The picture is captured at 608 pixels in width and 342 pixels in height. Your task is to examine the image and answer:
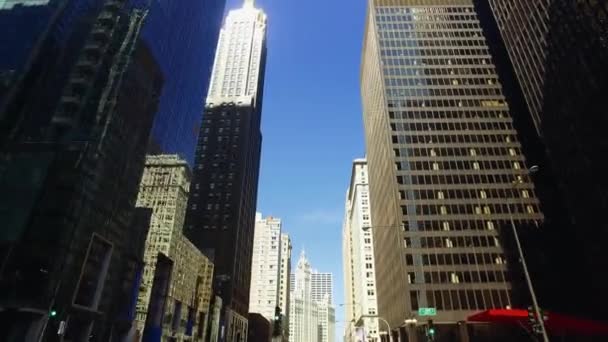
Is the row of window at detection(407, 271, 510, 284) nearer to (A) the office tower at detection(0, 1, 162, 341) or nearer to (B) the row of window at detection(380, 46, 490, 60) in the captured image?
(A) the office tower at detection(0, 1, 162, 341)

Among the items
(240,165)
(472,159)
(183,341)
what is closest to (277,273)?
(240,165)

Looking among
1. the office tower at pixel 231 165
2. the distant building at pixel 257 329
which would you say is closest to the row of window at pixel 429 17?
the office tower at pixel 231 165

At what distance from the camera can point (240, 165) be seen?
399 ft

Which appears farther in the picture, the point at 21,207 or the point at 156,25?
the point at 156,25

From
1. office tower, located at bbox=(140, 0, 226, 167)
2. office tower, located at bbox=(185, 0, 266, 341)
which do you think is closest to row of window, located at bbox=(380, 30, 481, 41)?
office tower, located at bbox=(140, 0, 226, 167)

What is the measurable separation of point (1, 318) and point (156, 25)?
48025 mm

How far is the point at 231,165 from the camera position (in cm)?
12138

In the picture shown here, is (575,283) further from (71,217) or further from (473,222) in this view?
(71,217)

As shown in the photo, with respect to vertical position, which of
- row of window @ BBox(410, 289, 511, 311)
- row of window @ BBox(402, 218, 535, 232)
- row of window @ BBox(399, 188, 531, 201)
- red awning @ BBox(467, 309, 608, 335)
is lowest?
red awning @ BBox(467, 309, 608, 335)

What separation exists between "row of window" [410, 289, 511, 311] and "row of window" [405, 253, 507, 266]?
17.2 feet

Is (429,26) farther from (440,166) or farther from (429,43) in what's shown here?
(440,166)

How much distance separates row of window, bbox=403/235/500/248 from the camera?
73.1 m

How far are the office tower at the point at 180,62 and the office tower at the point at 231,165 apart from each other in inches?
1232

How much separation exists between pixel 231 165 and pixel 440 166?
217 ft
